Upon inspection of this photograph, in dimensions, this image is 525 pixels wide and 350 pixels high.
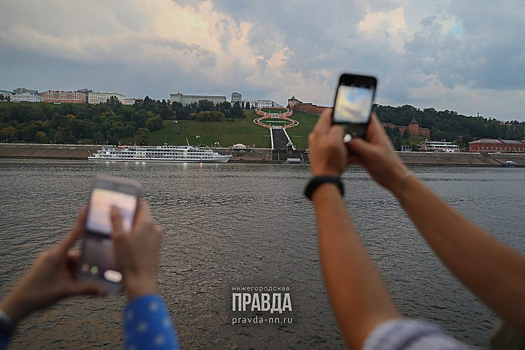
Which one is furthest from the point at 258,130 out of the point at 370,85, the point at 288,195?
the point at 370,85

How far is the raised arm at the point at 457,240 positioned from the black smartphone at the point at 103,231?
0.71 m

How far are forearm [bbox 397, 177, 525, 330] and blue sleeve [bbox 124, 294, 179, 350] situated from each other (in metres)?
0.82

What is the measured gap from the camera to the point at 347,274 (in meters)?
0.94

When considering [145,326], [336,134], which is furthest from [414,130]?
[145,326]

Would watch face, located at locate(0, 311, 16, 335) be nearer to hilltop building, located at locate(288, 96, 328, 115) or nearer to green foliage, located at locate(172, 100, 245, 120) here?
green foliage, located at locate(172, 100, 245, 120)

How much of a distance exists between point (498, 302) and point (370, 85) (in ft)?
2.71

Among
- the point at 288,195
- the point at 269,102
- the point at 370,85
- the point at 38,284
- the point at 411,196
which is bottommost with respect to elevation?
the point at 288,195

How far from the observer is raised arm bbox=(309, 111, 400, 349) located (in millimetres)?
913

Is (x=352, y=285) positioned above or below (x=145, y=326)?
above

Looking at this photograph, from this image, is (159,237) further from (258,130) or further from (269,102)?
(269,102)

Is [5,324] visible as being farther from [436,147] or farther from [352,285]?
[436,147]

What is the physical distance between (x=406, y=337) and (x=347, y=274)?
0.60 feet

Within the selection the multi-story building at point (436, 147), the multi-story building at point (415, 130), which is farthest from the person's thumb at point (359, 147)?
the multi-story building at point (415, 130)

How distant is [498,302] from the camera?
3.53ft
